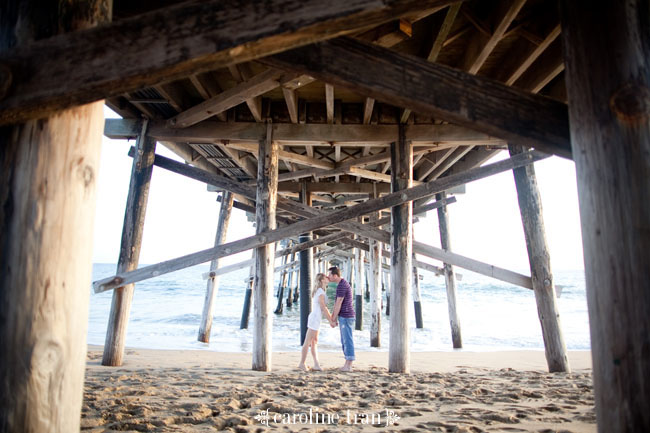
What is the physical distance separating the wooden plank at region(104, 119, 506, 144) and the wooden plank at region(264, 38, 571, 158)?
3939 mm

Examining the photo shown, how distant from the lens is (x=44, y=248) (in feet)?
4.64

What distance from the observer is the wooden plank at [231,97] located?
407 cm

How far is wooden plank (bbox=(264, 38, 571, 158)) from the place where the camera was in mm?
1495

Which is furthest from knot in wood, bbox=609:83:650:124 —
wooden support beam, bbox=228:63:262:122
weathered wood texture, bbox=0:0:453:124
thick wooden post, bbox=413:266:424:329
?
thick wooden post, bbox=413:266:424:329

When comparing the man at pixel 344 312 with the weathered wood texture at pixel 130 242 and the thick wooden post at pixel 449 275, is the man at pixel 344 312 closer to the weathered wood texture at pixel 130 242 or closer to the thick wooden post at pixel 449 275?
the weathered wood texture at pixel 130 242

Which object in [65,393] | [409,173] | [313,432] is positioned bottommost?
[313,432]

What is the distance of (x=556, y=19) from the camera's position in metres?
3.43

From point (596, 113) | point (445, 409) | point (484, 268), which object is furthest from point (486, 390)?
point (596, 113)

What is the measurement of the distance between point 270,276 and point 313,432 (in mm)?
2865

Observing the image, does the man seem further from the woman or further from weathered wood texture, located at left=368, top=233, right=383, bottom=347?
weathered wood texture, located at left=368, top=233, right=383, bottom=347

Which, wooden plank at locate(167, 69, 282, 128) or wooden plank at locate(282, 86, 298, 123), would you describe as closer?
wooden plank at locate(167, 69, 282, 128)

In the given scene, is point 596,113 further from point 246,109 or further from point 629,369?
point 246,109

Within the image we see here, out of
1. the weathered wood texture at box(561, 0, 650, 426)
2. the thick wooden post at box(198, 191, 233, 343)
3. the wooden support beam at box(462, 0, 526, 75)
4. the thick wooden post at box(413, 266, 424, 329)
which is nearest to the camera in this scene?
the weathered wood texture at box(561, 0, 650, 426)

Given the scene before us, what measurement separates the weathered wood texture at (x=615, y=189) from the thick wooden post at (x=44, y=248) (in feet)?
6.16
